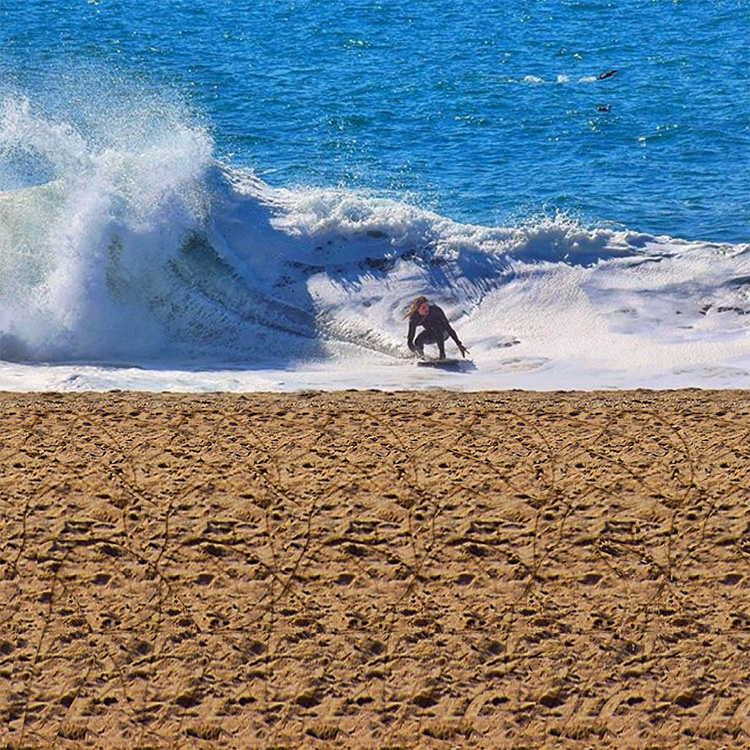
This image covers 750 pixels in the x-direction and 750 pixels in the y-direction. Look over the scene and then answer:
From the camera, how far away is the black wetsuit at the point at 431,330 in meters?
13.3

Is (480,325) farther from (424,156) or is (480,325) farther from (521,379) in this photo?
(424,156)

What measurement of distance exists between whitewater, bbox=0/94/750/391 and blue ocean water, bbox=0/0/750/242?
1.67m

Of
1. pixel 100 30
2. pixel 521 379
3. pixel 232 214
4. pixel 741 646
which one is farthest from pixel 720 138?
pixel 741 646

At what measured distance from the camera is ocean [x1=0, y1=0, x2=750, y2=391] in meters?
13.5

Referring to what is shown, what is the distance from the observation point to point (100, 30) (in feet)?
96.7

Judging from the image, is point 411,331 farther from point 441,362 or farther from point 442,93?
point 442,93

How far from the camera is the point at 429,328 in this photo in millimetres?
13344

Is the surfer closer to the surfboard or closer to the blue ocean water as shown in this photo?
the surfboard

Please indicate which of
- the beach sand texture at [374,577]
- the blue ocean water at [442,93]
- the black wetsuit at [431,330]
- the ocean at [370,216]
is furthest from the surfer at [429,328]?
the blue ocean water at [442,93]

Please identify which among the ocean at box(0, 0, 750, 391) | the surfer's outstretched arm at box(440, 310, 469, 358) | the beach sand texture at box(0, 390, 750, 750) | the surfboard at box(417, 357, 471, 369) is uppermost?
the ocean at box(0, 0, 750, 391)

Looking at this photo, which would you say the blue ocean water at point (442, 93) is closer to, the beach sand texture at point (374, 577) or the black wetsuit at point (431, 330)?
the black wetsuit at point (431, 330)

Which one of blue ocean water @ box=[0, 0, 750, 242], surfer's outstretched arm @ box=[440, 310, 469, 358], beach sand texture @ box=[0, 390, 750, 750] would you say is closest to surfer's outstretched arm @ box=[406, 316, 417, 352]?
surfer's outstretched arm @ box=[440, 310, 469, 358]

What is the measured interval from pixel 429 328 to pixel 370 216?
3.18 meters

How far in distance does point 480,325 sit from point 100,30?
17661 mm
